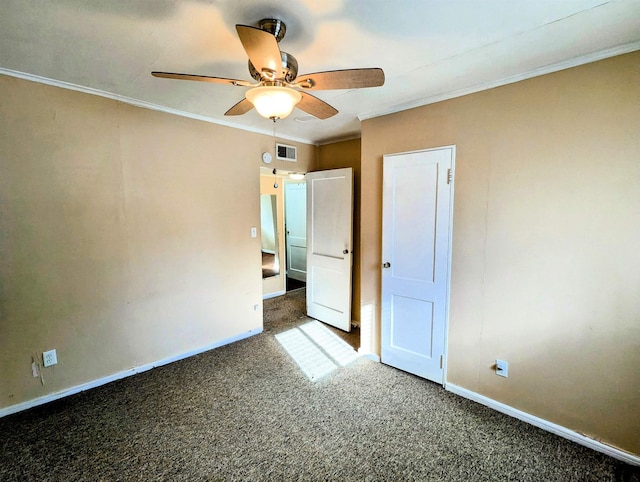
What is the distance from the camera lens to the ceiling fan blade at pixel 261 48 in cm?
108

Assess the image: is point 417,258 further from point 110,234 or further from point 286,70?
point 110,234

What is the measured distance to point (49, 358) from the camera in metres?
2.19

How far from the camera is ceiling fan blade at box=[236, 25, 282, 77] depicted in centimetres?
108

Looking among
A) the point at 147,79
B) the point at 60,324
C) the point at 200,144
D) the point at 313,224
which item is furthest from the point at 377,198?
Answer: the point at 60,324

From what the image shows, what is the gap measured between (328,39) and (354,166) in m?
2.10

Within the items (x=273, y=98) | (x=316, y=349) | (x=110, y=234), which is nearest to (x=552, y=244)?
(x=273, y=98)

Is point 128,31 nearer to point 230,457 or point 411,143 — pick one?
point 411,143

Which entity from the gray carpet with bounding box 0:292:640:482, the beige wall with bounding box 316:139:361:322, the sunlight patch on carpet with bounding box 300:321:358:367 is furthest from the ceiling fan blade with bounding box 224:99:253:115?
the sunlight patch on carpet with bounding box 300:321:358:367

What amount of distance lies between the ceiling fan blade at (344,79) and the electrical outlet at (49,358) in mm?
2740

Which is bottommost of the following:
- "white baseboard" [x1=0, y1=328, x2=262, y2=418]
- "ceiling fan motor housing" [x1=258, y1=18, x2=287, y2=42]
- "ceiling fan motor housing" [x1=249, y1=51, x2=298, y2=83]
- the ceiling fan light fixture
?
"white baseboard" [x1=0, y1=328, x2=262, y2=418]

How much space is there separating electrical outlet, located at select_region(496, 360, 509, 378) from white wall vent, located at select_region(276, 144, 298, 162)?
310 cm

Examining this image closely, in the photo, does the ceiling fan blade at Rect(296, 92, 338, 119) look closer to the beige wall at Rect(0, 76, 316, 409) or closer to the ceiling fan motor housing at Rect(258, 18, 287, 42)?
the ceiling fan motor housing at Rect(258, 18, 287, 42)

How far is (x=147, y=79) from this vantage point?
2.06 m

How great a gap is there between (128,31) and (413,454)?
2964 mm
